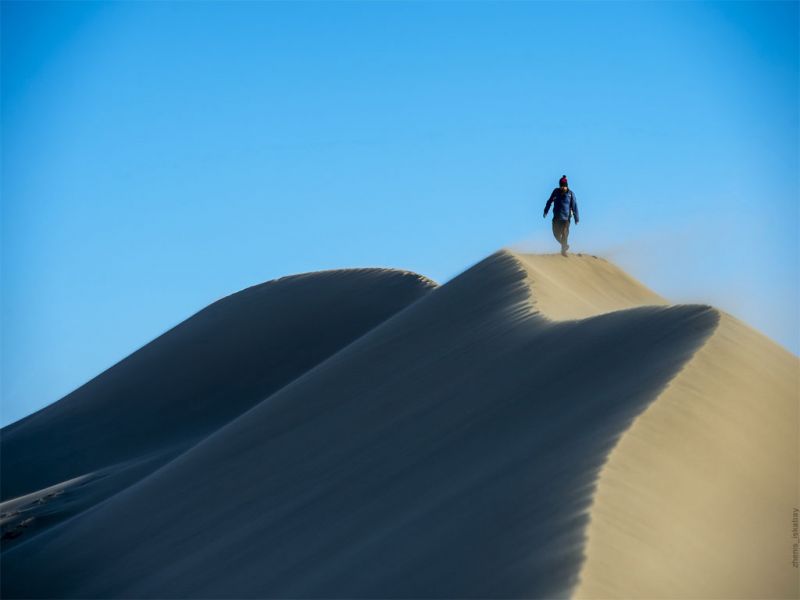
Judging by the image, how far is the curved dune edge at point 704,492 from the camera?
7.38m

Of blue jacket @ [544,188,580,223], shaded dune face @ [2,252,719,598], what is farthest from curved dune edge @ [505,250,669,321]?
blue jacket @ [544,188,580,223]

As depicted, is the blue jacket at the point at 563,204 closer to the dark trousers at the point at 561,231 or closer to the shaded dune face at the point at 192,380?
the dark trousers at the point at 561,231

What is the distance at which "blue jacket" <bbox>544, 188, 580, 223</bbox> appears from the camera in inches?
683

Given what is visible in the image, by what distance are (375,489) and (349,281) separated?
1326cm

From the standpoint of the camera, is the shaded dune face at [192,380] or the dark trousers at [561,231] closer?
the dark trousers at [561,231]

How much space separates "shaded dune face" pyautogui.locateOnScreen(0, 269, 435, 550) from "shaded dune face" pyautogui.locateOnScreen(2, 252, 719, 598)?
448 cm

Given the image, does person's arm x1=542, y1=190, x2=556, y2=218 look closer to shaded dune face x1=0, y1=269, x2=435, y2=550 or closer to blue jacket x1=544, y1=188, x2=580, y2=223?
blue jacket x1=544, y1=188, x2=580, y2=223

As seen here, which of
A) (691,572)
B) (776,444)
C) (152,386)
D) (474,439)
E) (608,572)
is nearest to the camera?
(608,572)

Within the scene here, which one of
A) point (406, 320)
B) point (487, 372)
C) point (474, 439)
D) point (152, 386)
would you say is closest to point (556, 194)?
point (406, 320)

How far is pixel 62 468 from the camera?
21.3 m

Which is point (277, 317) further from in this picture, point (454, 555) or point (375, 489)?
point (454, 555)

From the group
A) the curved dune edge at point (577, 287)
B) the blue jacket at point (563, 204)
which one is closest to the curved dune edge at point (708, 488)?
the curved dune edge at point (577, 287)

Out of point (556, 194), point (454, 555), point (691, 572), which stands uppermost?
point (556, 194)

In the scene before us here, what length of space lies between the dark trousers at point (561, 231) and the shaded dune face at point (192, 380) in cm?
414
